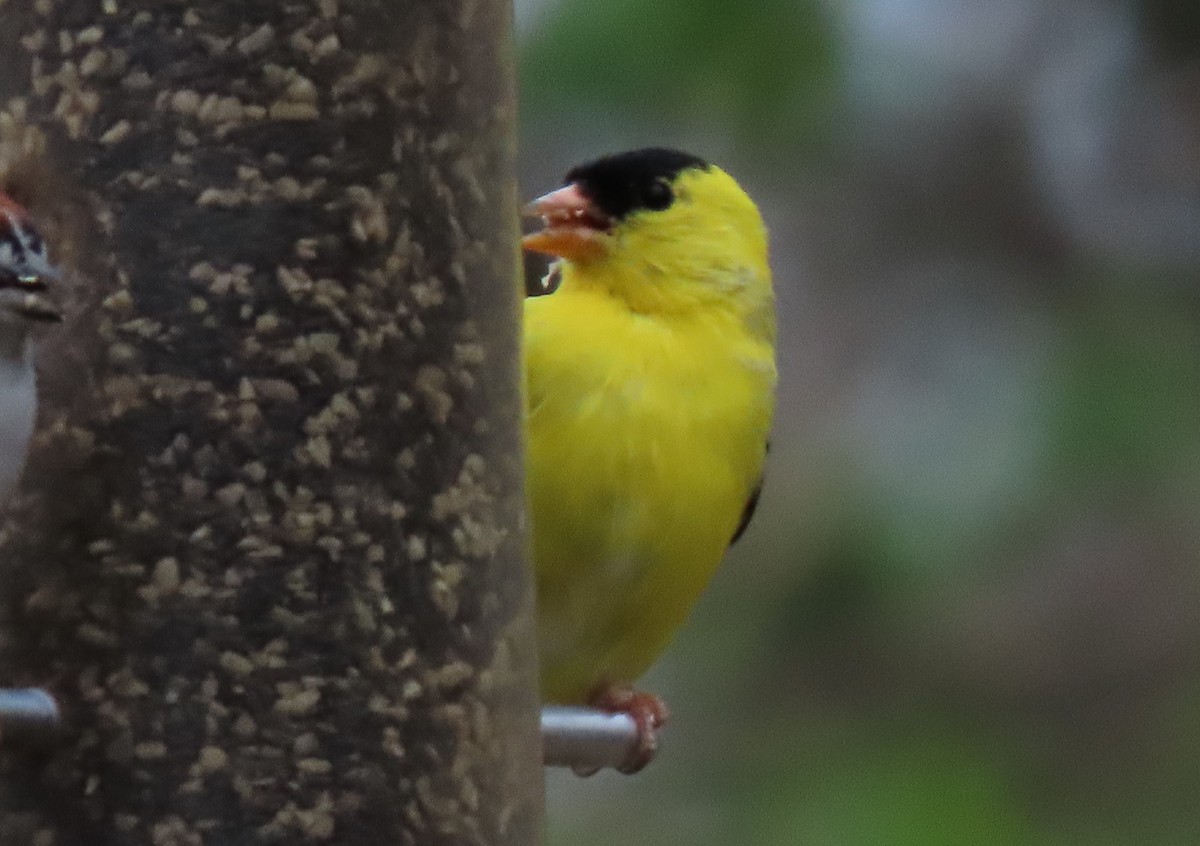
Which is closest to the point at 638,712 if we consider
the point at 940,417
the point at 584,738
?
the point at 584,738

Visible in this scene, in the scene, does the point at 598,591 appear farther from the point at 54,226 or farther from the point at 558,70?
the point at 558,70

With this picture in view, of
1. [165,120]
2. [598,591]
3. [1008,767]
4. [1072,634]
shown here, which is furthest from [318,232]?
[1072,634]

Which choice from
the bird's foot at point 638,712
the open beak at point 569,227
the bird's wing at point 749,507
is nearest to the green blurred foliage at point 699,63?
the open beak at point 569,227

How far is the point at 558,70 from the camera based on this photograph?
16.1 ft

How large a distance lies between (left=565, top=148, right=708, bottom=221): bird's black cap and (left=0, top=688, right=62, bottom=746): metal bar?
1.80 metres

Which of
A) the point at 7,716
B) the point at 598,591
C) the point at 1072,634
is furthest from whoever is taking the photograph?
the point at 1072,634

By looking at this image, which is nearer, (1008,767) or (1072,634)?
(1008,767)

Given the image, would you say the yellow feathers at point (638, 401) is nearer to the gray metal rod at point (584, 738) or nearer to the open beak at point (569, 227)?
the open beak at point (569, 227)

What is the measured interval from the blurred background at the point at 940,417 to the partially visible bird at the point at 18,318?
2.39 m

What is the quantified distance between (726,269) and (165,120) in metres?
1.69

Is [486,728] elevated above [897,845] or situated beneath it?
elevated above

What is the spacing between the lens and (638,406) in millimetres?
3561

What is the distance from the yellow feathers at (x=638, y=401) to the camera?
3.49 metres

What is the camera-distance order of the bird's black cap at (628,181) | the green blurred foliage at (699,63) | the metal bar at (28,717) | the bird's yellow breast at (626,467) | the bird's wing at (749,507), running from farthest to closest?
the green blurred foliage at (699,63) < the bird's black cap at (628,181) < the bird's wing at (749,507) < the bird's yellow breast at (626,467) < the metal bar at (28,717)
